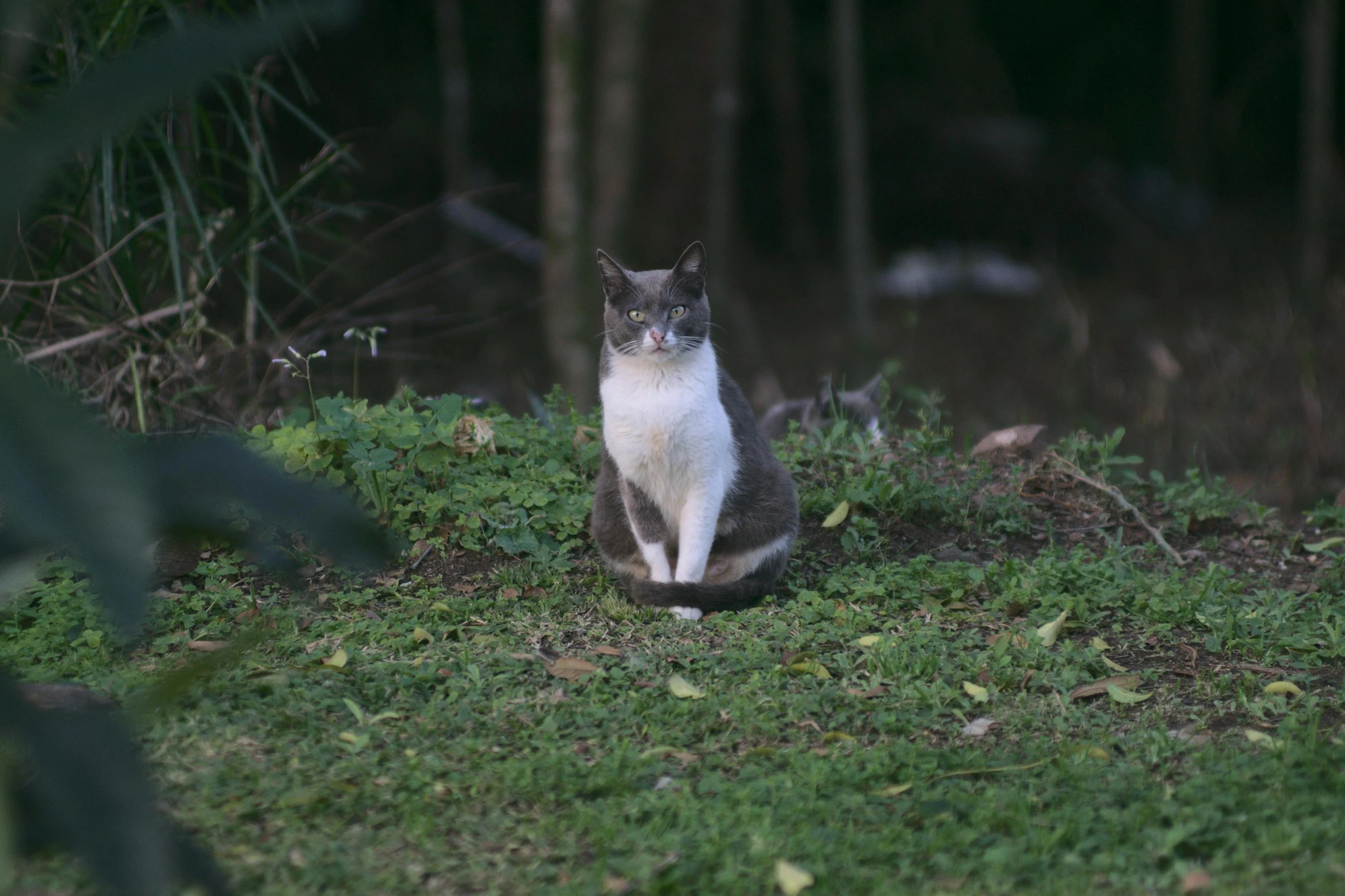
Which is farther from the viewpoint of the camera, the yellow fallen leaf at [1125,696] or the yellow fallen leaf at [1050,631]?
the yellow fallen leaf at [1050,631]

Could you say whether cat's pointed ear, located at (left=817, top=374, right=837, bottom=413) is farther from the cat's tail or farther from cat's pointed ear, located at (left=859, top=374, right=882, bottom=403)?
the cat's tail

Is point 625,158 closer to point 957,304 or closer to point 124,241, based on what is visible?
point 124,241

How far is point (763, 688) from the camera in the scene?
3131 mm

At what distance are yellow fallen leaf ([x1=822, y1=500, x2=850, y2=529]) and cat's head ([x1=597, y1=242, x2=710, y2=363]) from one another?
2.84ft

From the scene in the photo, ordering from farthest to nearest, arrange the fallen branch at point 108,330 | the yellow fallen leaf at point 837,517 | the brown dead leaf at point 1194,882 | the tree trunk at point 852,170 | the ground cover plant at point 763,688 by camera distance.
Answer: the tree trunk at point 852,170, the fallen branch at point 108,330, the yellow fallen leaf at point 837,517, the ground cover plant at point 763,688, the brown dead leaf at point 1194,882

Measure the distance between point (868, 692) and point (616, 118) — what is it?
4952 mm

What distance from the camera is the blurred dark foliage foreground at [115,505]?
142 centimetres

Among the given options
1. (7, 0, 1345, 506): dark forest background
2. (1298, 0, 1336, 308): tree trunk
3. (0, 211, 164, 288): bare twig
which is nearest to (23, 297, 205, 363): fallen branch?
(7, 0, 1345, 506): dark forest background

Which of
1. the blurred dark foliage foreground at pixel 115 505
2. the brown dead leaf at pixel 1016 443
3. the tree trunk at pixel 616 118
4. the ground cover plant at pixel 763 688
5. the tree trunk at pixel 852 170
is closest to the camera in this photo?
the blurred dark foliage foreground at pixel 115 505

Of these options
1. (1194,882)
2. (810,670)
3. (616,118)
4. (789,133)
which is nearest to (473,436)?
(810,670)

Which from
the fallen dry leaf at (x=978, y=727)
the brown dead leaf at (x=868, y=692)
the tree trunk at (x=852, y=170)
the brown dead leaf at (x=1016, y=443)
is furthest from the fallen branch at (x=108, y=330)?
the tree trunk at (x=852, y=170)

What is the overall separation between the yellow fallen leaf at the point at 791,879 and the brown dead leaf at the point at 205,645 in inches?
70.8

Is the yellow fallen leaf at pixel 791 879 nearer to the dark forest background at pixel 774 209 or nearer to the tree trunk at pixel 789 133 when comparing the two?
the dark forest background at pixel 774 209

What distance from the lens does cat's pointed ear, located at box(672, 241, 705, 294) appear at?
150 inches
